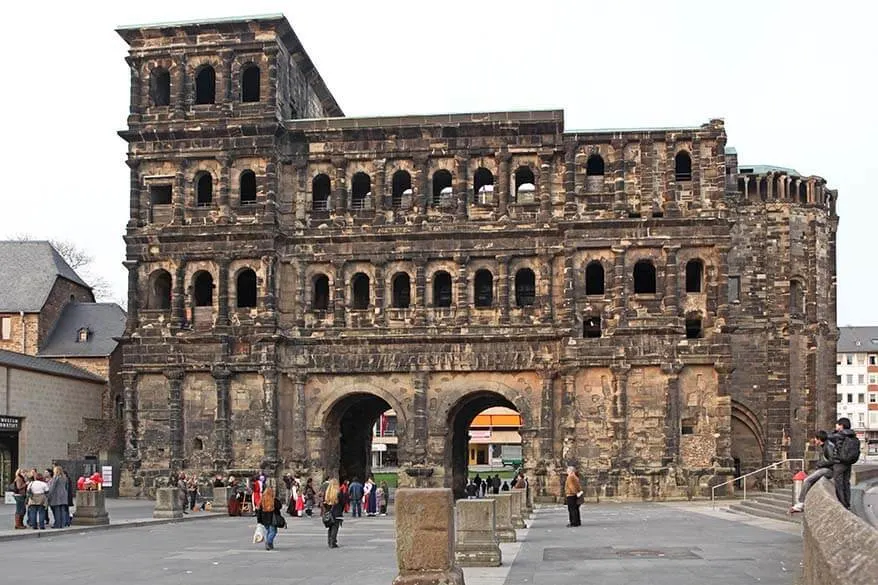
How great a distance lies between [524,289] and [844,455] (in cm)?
3305

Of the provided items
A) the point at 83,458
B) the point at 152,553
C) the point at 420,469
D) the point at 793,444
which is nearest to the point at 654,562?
the point at 152,553

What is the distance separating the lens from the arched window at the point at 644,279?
173 feet

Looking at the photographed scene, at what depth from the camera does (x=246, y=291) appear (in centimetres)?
5431

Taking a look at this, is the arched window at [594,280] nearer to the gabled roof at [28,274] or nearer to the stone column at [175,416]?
the stone column at [175,416]

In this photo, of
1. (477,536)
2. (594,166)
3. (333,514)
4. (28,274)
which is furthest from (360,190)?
(477,536)

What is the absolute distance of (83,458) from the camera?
193ft

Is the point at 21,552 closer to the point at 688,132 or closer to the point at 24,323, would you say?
the point at 688,132

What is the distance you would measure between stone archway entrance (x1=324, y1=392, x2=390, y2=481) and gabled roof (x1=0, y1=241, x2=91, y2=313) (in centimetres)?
1796

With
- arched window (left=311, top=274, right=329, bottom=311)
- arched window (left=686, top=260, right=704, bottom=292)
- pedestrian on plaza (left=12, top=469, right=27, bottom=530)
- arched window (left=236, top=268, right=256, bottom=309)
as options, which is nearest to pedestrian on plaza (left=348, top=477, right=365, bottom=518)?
arched window (left=311, top=274, right=329, bottom=311)

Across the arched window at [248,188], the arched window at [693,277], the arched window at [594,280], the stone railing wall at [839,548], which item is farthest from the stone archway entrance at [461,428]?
the stone railing wall at [839,548]

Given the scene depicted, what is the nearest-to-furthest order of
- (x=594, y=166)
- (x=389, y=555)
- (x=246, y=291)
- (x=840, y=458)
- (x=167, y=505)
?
(x=840, y=458)
(x=389, y=555)
(x=167, y=505)
(x=594, y=166)
(x=246, y=291)

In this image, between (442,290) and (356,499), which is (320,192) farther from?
(356,499)

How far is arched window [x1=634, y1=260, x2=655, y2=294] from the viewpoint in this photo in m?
52.9

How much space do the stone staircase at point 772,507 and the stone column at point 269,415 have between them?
1965 centimetres
